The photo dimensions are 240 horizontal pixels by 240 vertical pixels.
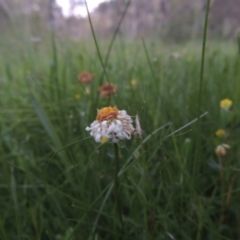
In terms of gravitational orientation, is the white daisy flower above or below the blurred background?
above

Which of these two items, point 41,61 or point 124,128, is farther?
point 41,61

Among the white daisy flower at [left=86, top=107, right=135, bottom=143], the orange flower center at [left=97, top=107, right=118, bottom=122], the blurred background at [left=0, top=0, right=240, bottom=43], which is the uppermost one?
the orange flower center at [left=97, top=107, right=118, bottom=122]

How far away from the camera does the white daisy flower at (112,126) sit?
0.44 meters

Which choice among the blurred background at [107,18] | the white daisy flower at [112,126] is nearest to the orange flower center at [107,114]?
the white daisy flower at [112,126]

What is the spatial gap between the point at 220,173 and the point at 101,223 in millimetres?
206

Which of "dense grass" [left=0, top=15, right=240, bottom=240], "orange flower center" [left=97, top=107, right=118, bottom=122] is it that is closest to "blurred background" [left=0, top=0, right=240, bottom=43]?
"dense grass" [left=0, top=15, right=240, bottom=240]

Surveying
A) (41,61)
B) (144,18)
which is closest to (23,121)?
(41,61)

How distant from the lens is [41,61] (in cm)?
202

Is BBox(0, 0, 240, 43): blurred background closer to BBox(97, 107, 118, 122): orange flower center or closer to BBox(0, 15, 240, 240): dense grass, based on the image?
BBox(0, 15, 240, 240): dense grass

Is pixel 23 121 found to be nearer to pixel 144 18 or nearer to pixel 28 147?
pixel 28 147

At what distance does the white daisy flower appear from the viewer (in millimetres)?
440

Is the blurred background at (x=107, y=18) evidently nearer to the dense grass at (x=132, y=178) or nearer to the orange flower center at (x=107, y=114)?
the dense grass at (x=132, y=178)

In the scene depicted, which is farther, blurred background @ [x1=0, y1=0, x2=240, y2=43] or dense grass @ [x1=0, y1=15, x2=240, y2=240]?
blurred background @ [x1=0, y1=0, x2=240, y2=43]

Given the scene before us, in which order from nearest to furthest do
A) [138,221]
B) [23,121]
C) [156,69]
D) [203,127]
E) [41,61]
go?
[138,221]
[203,127]
[23,121]
[156,69]
[41,61]
